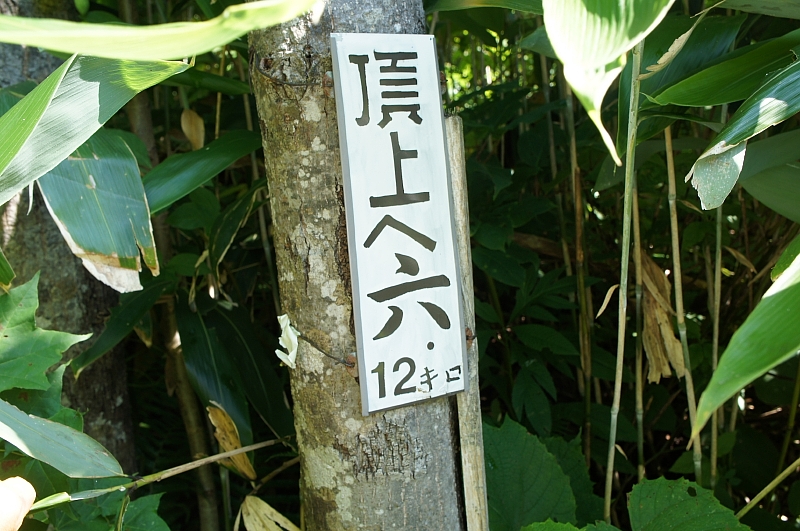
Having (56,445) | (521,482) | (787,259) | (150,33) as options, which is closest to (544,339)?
(521,482)

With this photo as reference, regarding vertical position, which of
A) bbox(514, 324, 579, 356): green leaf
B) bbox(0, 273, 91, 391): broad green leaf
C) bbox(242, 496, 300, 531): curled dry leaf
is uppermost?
bbox(0, 273, 91, 391): broad green leaf

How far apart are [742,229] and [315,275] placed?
972 millimetres

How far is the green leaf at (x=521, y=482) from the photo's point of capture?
32.1 inches

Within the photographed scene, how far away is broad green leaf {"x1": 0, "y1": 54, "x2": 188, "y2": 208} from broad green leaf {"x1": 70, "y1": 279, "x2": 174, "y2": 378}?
420 millimetres

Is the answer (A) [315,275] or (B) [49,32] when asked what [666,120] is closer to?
(A) [315,275]

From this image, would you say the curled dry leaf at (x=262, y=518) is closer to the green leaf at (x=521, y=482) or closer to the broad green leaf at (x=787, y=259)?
the green leaf at (x=521, y=482)

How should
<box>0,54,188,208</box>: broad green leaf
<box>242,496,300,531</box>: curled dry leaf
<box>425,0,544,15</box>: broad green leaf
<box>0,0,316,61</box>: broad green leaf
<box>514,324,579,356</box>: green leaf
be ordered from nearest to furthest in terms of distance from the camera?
1. <box>0,0,316,61</box>: broad green leaf
2. <box>0,54,188,208</box>: broad green leaf
3. <box>425,0,544,15</box>: broad green leaf
4. <box>242,496,300,531</box>: curled dry leaf
5. <box>514,324,579,356</box>: green leaf

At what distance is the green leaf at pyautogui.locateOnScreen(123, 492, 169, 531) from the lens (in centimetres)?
72

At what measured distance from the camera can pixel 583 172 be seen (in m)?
1.38

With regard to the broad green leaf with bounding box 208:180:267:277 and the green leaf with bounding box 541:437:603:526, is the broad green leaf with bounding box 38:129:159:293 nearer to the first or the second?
the broad green leaf with bounding box 208:180:267:277

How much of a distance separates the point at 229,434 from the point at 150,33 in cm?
67

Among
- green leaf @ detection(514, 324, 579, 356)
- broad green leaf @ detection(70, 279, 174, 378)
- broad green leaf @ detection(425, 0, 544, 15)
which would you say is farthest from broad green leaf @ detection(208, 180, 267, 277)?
green leaf @ detection(514, 324, 579, 356)

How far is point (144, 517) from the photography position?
0.73m

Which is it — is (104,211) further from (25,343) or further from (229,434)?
(229,434)
